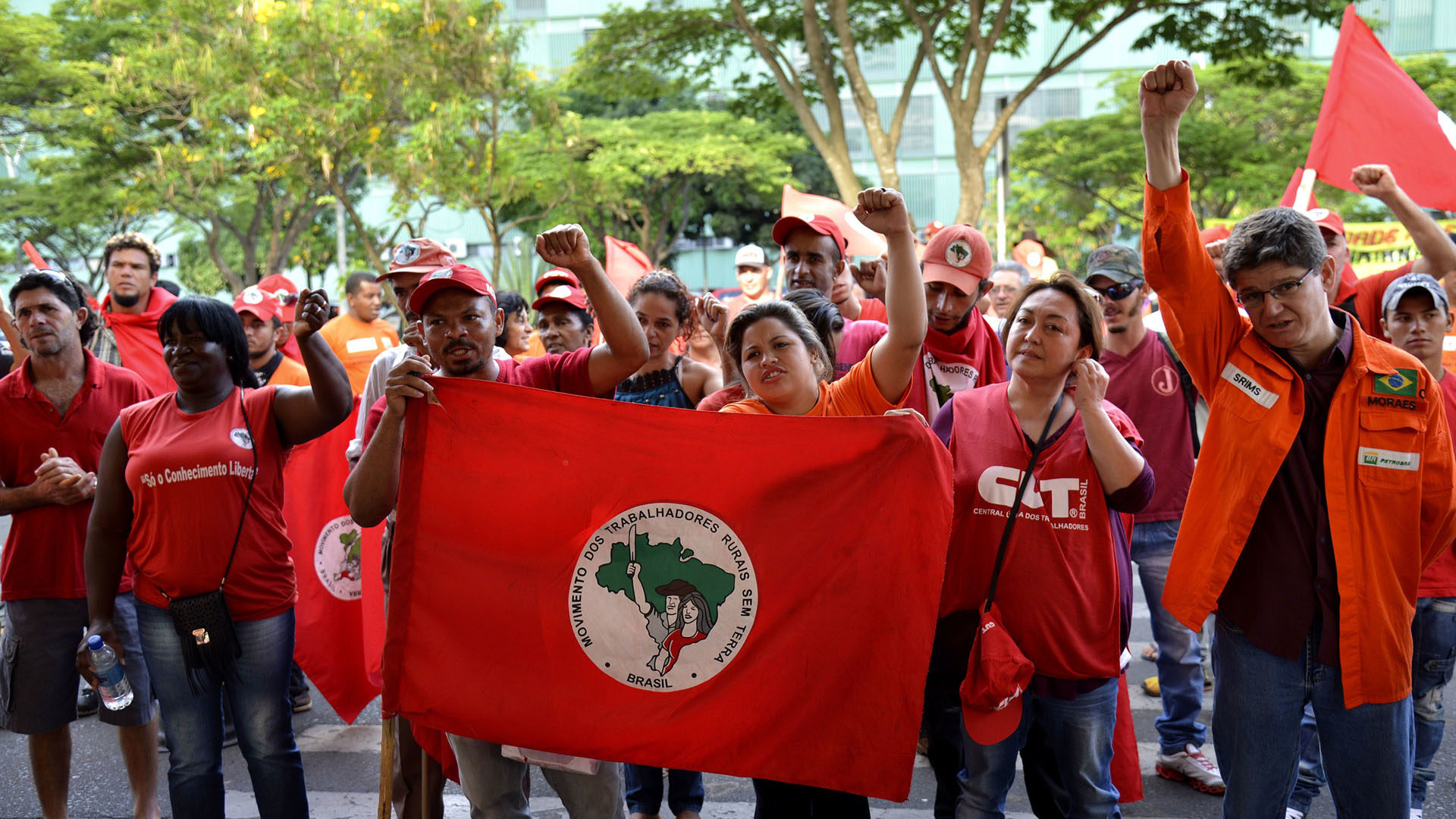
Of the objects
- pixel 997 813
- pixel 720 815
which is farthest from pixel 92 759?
pixel 997 813

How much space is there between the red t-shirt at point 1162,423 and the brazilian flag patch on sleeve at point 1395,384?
1757mm

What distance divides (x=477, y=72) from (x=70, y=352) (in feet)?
39.4

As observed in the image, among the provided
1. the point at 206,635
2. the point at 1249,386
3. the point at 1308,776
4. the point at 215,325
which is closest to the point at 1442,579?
the point at 1308,776

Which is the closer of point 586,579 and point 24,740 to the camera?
point 586,579

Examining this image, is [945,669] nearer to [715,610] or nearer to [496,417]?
[715,610]

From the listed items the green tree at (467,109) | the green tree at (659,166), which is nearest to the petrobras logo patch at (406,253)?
the green tree at (467,109)

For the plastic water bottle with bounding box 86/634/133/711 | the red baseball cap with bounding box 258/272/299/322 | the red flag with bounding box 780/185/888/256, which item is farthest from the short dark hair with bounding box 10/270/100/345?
the red flag with bounding box 780/185/888/256

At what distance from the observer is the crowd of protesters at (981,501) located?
3000 mm

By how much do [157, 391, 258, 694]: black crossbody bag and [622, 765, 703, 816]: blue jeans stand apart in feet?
4.67

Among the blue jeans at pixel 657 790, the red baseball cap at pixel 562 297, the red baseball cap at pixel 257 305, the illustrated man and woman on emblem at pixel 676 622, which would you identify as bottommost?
the blue jeans at pixel 657 790

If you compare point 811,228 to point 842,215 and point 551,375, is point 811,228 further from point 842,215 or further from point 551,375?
point 842,215

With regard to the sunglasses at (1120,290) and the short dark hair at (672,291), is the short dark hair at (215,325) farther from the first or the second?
the sunglasses at (1120,290)

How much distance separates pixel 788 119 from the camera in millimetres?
30000

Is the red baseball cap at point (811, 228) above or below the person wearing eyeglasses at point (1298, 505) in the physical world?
above
